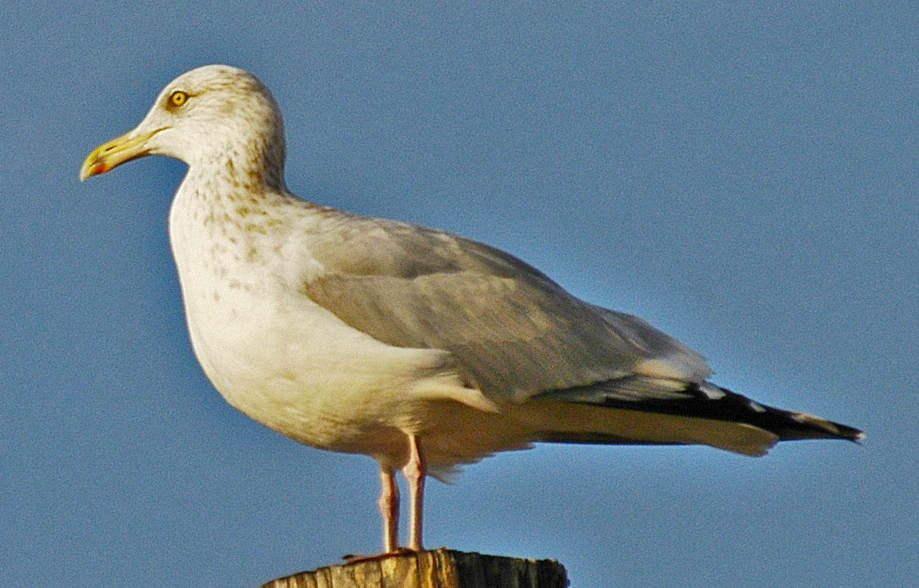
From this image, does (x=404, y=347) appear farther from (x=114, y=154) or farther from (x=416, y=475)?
(x=114, y=154)

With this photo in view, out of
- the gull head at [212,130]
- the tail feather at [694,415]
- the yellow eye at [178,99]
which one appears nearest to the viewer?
the tail feather at [694,415]

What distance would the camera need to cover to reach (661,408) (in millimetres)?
7074

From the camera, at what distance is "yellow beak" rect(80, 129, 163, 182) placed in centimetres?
804

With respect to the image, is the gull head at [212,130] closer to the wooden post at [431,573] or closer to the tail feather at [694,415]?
the tail feather at [694,415]

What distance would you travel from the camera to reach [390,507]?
7293mm

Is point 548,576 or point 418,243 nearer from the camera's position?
point 548,576

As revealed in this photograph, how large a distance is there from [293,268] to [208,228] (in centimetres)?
61

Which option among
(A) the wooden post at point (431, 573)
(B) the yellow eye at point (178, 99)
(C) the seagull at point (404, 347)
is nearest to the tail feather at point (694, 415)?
(C) the seagull at point (404, 347)

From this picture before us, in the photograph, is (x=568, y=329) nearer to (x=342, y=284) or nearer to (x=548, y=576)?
(x=342, y=284)

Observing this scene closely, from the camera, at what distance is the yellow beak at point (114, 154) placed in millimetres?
8039

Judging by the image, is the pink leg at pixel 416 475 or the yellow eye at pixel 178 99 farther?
the yellow eye at pixel 178 99

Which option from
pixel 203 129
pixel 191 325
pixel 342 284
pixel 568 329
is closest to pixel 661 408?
pixel 568 329

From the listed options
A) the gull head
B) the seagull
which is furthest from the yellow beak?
the seagull

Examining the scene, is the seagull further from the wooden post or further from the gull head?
the wooden post
